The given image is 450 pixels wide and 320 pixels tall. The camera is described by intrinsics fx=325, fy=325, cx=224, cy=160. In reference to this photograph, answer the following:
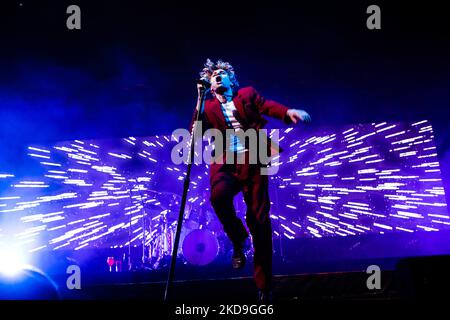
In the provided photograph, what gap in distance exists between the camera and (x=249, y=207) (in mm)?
2613

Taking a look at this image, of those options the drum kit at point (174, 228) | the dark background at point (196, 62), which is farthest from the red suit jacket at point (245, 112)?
the drum kit at point (174, 228)

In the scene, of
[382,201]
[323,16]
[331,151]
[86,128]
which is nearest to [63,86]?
[86,128]

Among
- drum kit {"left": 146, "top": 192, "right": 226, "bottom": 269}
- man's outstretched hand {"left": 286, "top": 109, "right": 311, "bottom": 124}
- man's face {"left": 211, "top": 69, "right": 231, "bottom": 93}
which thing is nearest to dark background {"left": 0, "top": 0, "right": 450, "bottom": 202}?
drum kit {"left": 146, "top": 192, "right": 226, "bottom": 269}

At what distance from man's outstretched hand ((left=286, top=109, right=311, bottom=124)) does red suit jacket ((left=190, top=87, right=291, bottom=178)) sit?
0.43 feet

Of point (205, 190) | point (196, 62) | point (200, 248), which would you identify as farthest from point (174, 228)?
point (196, 62)

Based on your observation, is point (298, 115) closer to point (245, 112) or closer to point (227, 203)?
point (245, 112)

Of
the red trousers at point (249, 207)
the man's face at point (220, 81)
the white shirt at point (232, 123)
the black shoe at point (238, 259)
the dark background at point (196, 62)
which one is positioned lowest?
the black shoe at point (238, 259)

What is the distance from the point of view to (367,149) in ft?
16.8

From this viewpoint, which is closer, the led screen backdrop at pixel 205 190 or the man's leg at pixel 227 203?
the man's leg at pixel 227 203

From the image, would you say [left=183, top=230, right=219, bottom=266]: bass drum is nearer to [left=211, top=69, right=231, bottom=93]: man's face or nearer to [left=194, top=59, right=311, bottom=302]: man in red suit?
[left=194, top=59, right=311, bottom=302]: man in red suit

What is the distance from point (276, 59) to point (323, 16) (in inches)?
30.5

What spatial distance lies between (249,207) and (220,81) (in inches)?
46.1

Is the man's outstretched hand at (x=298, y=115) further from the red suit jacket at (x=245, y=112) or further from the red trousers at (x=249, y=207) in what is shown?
the red trousers at (x=249, y=207)

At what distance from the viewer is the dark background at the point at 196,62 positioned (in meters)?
4.09
